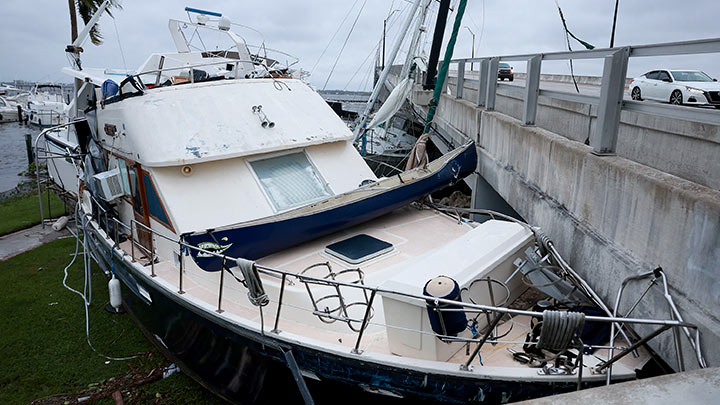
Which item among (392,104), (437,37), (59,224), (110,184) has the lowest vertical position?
(59,224)

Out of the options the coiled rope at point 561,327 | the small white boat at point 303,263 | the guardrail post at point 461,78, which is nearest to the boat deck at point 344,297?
the small white boat at point 303,263

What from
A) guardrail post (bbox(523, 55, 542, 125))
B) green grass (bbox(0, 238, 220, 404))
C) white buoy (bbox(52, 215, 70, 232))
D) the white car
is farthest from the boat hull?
the white car

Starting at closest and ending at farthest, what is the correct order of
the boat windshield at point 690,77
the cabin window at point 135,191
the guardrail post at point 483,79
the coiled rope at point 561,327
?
1. the coiled rope at point 561,327
2. the cabin window at point 135,191
3. the guardrail post at point 483,79
4. the boat windshield at point 690,77

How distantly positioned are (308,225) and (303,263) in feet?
1.25

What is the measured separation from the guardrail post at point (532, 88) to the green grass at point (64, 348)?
4662 millimetres

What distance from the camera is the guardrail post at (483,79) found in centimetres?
739

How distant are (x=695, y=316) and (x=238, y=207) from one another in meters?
4.18

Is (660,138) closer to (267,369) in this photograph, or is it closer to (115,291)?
(267,369)

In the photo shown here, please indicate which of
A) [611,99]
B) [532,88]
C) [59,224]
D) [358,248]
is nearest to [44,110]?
[59,224]

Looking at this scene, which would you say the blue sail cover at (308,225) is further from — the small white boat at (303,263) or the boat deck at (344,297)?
the boat deck at (344,297)

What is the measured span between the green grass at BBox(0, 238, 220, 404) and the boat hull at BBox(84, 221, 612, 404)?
1.03ft

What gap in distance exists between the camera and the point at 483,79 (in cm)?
759

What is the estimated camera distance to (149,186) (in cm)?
539

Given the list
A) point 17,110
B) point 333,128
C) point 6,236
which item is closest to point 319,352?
point 333,128
